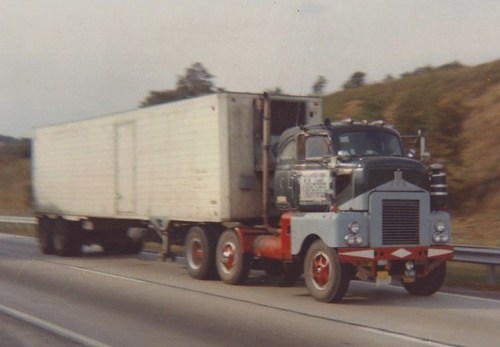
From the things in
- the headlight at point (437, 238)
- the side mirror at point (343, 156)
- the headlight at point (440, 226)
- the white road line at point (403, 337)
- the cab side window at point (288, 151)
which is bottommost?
the white road line at point (403, 337)

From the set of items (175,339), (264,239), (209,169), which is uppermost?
(209,169)

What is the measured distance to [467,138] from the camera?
37625 mm

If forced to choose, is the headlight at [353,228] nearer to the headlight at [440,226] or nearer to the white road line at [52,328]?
the headlight at [440,226]

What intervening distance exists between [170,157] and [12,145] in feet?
254

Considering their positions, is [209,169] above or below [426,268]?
above

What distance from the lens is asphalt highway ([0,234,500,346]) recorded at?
413 inches

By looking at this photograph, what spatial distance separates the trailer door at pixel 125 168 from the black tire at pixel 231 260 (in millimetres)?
3665

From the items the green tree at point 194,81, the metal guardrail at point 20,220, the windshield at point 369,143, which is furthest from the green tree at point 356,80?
the windshield at point 369,143

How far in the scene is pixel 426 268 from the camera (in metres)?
13.6

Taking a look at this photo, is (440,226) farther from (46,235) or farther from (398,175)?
(46,235)

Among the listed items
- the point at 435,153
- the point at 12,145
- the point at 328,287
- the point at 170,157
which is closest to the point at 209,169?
the point at 170,157

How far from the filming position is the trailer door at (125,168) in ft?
63.8

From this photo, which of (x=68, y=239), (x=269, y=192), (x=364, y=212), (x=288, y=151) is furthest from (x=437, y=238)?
(x=68, y=239)

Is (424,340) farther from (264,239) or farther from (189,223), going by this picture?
(189,223)
